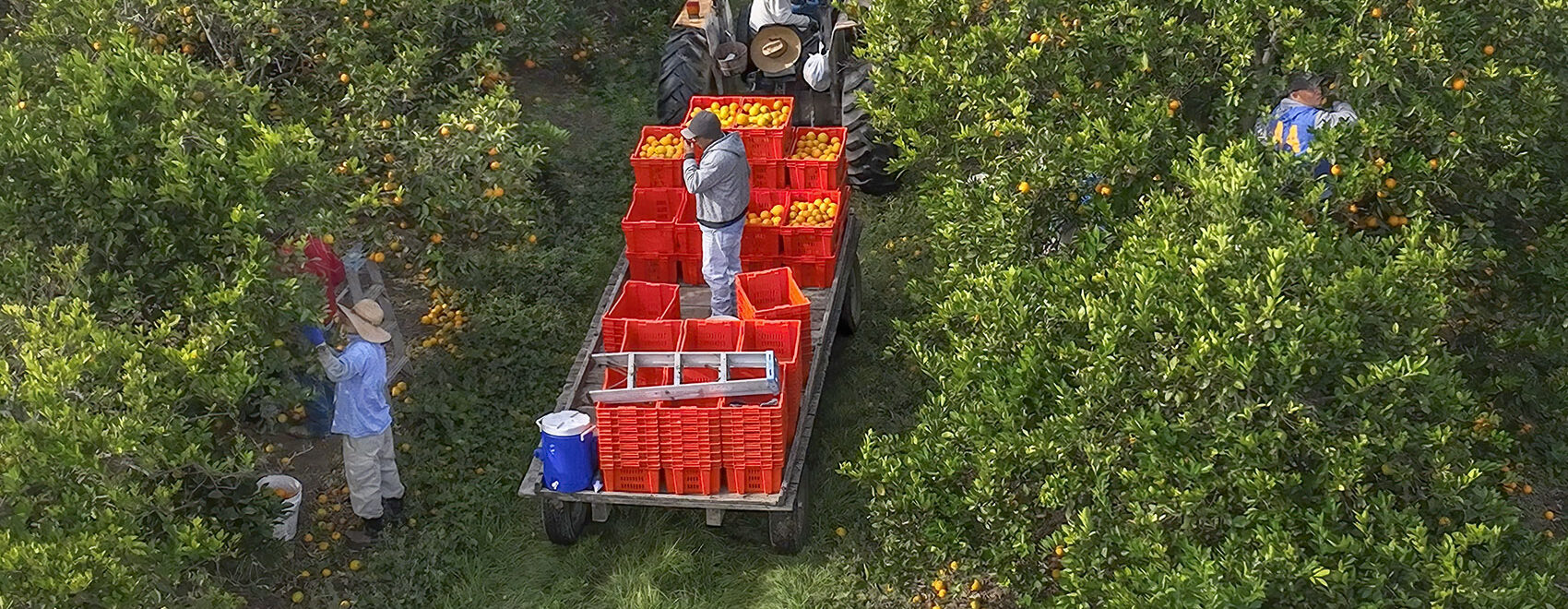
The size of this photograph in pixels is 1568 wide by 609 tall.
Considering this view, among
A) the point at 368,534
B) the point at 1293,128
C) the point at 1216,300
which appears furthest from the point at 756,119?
the point at 1216,300

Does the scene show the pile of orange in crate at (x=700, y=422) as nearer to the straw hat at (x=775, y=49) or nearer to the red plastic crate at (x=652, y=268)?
the red plastic crate at (x=652, y=268)

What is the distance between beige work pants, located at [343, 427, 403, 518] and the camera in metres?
8.55

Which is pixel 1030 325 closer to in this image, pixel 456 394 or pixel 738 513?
pixel 738 513

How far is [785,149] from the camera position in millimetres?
10867

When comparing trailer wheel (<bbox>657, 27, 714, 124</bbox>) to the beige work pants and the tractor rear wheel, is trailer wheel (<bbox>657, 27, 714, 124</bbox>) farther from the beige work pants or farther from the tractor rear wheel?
the beige work pants

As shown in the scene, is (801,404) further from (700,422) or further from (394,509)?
(394,509)

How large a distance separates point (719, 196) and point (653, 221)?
93cm

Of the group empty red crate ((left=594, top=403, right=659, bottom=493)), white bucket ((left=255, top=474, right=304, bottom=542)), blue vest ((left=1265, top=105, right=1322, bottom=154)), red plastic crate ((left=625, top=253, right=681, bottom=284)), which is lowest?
white bucket ((left=255, top=474, right=304, bottom=542))

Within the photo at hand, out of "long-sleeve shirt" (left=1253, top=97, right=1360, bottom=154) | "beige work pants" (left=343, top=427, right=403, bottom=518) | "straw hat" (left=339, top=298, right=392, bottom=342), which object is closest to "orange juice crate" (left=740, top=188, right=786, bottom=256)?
"straw hat" (left=339, top=298, right=392, bottom=342)

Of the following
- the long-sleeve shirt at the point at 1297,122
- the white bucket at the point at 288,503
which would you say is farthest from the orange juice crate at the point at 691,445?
the long-sleeve shirt at the point at 1297,122

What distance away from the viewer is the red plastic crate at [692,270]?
10086 mm

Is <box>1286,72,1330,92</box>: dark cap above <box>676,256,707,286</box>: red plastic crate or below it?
above

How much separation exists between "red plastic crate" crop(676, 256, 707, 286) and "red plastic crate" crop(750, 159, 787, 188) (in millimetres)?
982

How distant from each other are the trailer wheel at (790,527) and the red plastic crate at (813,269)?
6.23 ft
